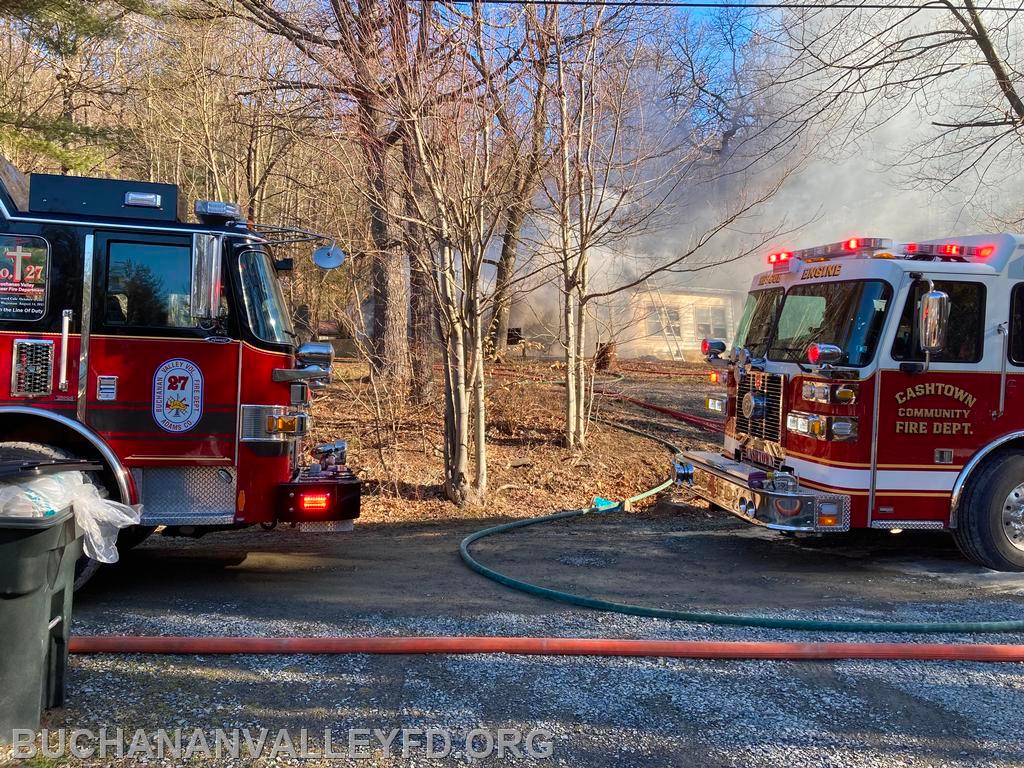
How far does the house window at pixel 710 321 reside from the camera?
920 inches

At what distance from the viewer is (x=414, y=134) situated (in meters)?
7.80

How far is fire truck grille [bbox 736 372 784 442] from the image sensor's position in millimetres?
6250

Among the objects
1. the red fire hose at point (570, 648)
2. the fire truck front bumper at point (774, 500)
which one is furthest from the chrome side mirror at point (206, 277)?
the fire truck front bumper at point (774, 500)

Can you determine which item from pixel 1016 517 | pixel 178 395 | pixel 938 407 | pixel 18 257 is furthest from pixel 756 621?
pixel 18 257

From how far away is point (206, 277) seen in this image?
15.9 feet

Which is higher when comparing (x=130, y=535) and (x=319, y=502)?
(x=319, y=502)

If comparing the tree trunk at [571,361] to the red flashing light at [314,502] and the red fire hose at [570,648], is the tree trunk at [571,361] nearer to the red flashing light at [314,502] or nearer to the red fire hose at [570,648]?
the red flashing light at [314,502]

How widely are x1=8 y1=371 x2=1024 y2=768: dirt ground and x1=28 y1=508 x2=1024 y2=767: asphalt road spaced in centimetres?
1

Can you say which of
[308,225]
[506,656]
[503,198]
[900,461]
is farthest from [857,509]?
[308,225]

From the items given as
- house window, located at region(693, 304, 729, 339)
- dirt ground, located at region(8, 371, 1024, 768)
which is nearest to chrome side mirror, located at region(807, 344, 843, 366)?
dirt ground, located at region(8, 371, 1024, 768)

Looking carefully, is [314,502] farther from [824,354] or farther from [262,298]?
[824,354]

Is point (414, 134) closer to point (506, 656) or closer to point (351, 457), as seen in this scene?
point (351, 457)

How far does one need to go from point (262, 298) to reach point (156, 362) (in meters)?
0.74

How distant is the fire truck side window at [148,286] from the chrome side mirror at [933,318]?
4.58m
